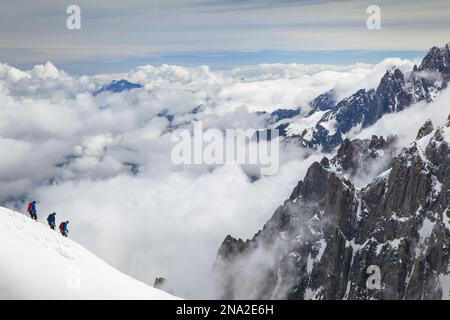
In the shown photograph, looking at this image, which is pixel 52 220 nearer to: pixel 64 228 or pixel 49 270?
pixel 64 228

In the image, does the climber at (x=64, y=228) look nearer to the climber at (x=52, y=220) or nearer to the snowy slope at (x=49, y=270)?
the climber at (x=52, y=220)

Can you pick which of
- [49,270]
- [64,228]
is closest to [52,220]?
[64,228]

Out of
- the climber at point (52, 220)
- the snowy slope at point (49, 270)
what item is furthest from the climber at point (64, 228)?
the snowy slope at point (49, 270)

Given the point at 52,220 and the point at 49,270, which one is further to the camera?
the point at 52,220

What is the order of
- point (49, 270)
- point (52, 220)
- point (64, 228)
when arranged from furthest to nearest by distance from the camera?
point (52, 220) < point (64, 228) < point (49, 270)

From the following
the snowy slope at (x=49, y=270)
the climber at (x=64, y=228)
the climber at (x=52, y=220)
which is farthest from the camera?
the climber at (x=52, y=220)

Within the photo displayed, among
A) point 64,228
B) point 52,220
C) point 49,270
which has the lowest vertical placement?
point 49,270
